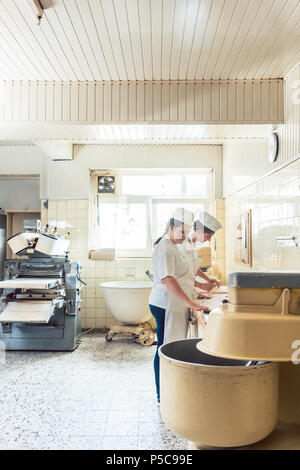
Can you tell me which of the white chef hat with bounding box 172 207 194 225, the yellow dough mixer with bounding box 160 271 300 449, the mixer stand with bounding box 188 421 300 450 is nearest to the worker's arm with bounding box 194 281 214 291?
the white chef hat with bounding box 172 207 194 225

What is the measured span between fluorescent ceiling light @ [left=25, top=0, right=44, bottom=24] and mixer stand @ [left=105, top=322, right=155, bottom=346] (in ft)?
11.0

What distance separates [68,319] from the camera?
4.29m

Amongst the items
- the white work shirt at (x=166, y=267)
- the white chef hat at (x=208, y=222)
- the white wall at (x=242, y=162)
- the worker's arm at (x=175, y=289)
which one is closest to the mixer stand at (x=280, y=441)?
the worker's arm at (x=175, y=289)

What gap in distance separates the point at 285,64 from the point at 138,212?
116 inches

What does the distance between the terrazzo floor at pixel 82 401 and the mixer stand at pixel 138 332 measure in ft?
0.48

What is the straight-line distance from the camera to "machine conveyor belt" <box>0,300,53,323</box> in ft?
12.7

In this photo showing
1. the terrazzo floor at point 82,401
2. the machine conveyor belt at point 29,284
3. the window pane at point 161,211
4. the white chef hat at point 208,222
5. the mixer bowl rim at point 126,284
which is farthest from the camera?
the window pane at point 161,211

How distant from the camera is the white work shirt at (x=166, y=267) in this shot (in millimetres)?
2701

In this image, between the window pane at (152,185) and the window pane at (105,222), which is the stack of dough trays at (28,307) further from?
the window pane at (152,185)

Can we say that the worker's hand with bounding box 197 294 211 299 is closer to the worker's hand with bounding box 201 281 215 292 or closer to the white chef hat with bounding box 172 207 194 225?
the worker's hand with bounding box 201 281 215 292

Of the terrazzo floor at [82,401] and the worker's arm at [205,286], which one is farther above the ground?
the worker's arm at [205,286]

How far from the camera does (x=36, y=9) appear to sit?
85.1 inches
